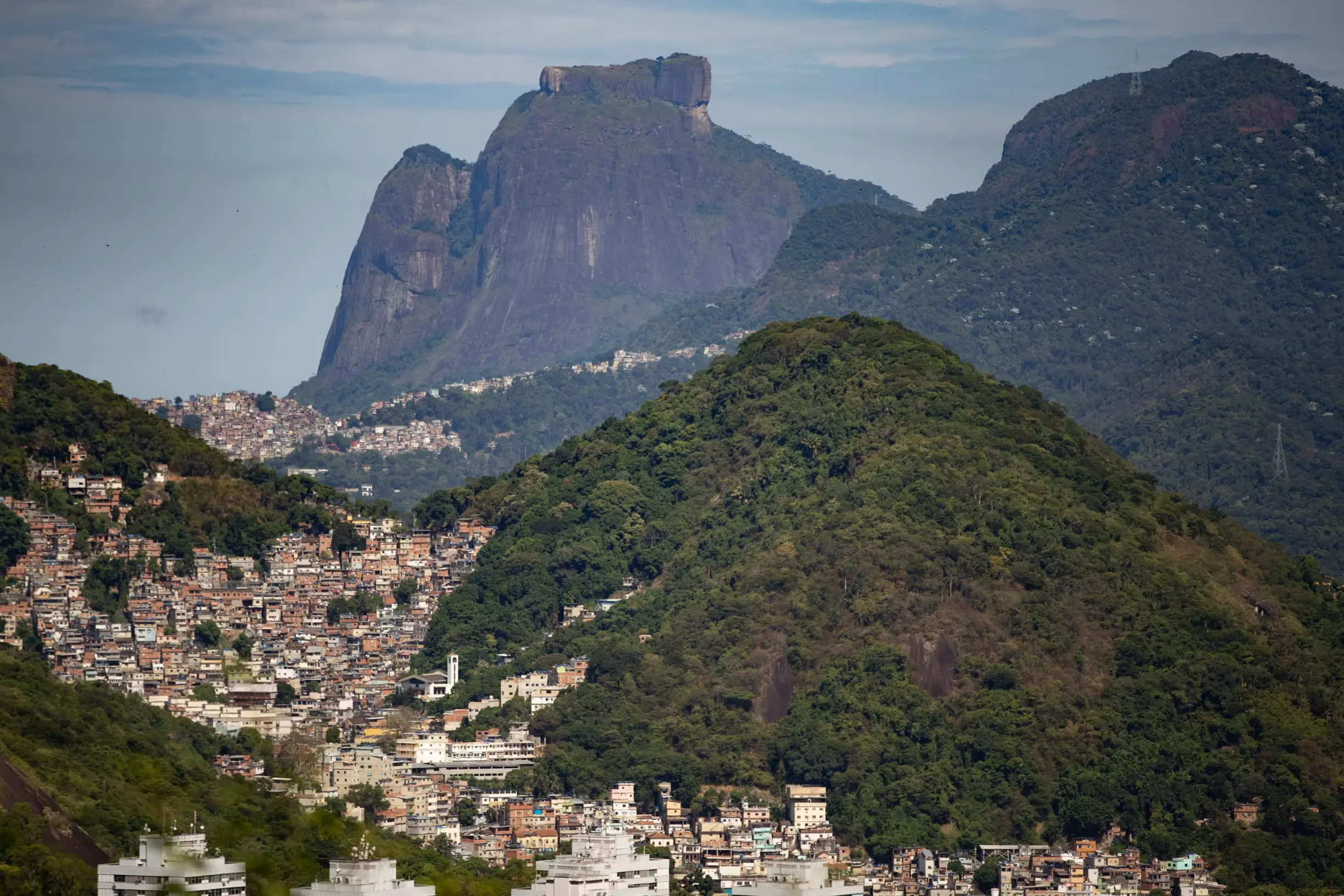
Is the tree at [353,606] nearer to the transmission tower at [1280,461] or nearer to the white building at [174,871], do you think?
the transmission tower at [1280,461]

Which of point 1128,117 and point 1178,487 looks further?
point 1128,117

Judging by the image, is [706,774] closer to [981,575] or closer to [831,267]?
[981,575]

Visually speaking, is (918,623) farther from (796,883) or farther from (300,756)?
(796,883)

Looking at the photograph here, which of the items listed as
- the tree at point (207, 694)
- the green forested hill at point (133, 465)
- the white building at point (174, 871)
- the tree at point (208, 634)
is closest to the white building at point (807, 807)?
the tree at point (207, 694)

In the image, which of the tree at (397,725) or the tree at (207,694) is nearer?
the tree at (207,694)

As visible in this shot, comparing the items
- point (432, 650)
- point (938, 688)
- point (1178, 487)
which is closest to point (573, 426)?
point (1178, 487)
